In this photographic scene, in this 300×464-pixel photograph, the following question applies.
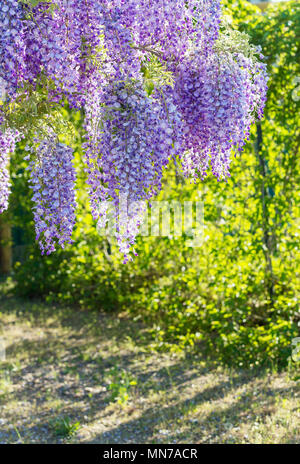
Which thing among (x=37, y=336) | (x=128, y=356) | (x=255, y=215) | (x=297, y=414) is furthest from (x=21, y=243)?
(x=297, y=414)

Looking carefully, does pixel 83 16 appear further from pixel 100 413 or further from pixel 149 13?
pixel 100 413

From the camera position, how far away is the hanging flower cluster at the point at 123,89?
2.18 m

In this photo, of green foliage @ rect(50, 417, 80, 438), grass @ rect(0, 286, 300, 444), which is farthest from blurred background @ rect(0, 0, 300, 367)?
green foliage @ rect(50, 417, 80, 438)

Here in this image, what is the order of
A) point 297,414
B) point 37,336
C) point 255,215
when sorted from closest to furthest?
point 297,414 → point 255,215 → point 37,336

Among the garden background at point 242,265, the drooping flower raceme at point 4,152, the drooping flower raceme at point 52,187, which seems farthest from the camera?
the garden background at point 242,265

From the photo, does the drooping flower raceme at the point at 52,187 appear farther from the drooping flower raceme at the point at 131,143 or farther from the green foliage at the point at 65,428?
the green foliage at the point at 65,428

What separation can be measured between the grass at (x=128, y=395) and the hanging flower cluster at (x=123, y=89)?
6.40 feet

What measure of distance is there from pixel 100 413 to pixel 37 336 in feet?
6.30

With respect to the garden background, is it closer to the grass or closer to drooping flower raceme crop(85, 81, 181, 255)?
the grass

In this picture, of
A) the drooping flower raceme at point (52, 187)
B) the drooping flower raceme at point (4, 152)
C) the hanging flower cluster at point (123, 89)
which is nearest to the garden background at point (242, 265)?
the drooping flower raceme at point (4, 152)

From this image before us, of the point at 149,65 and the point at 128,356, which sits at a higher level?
the point at 149,65

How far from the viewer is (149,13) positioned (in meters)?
2.33

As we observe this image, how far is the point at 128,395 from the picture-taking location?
4.37 m

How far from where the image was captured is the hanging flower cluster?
7.16 ft
